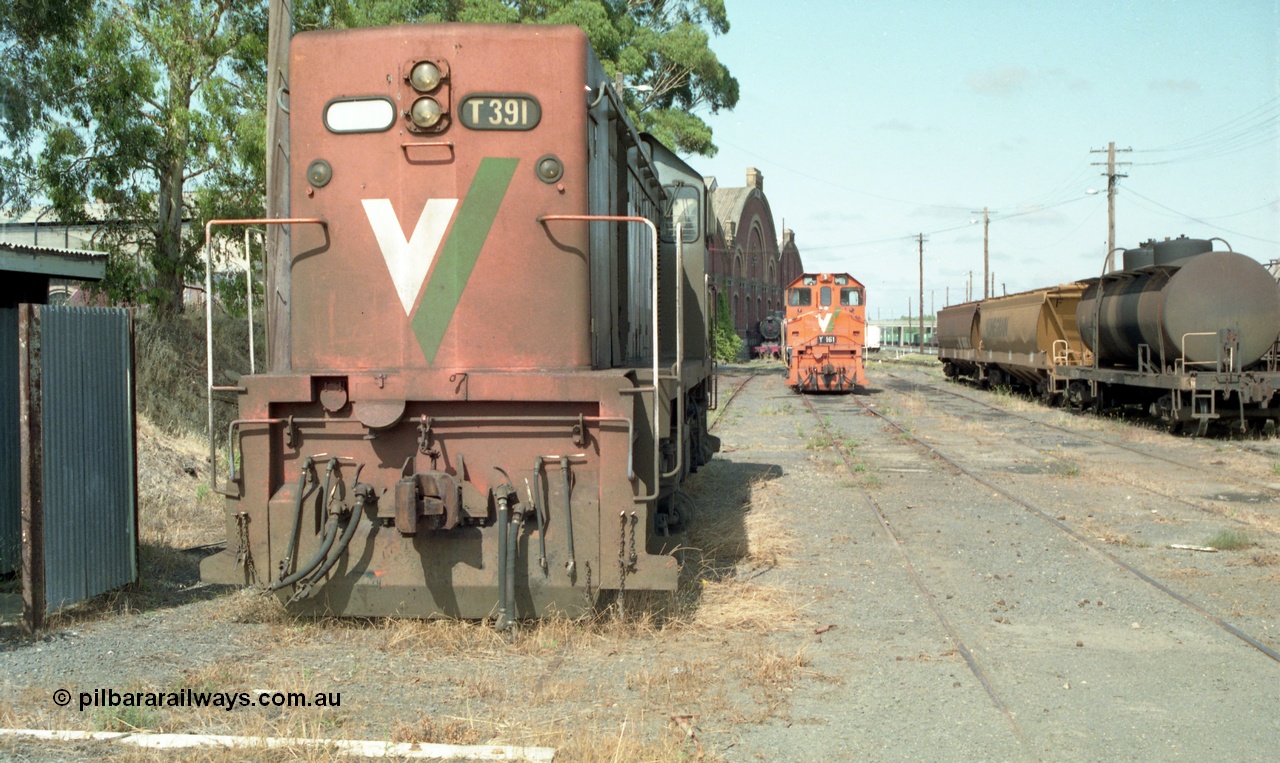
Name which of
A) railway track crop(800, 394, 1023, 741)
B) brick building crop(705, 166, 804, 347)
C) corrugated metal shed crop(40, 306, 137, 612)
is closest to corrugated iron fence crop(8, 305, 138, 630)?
corrugated metal shed crop(40, 306, 137, 612)

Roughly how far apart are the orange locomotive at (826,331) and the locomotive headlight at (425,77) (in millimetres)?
23145

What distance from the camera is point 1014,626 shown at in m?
6.22

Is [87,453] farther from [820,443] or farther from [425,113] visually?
[820,443]

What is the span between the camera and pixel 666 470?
7520 mm

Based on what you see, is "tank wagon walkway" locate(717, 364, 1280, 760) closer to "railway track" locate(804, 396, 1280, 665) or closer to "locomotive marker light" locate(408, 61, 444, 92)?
"railway track" locate(804, 396, 1280, 665)

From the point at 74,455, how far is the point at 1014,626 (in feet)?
18.4

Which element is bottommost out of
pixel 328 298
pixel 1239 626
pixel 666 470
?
pixel 1239 626

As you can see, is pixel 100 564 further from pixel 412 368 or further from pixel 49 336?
pixel 412 368

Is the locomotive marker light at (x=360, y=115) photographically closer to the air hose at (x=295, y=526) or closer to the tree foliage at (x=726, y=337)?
the air hose at (x=295, y=526)

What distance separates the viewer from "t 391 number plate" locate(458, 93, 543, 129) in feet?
19.2

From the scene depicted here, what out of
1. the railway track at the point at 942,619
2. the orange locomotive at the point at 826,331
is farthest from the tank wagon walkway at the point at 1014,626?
the orange locomotive at the point at 826,331

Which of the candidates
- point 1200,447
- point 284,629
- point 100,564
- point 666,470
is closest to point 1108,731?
point 666,470

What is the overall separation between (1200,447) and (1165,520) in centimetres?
734

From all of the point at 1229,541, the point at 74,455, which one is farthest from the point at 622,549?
the point at 1229,541
